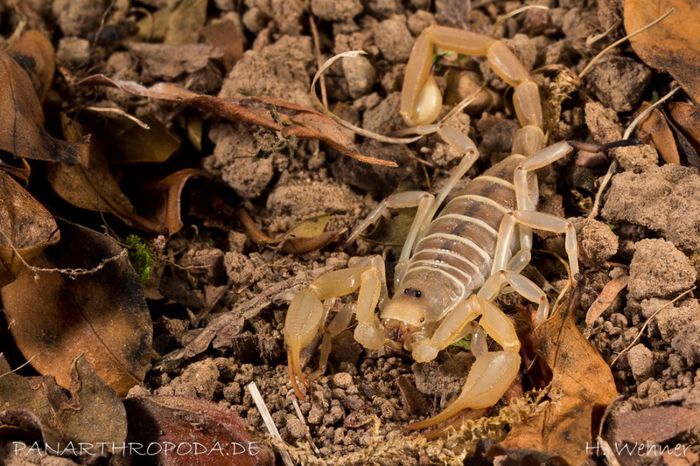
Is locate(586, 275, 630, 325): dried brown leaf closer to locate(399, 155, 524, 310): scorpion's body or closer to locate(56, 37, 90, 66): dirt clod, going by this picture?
locate(399, 155, 524, 310): scorpion's body

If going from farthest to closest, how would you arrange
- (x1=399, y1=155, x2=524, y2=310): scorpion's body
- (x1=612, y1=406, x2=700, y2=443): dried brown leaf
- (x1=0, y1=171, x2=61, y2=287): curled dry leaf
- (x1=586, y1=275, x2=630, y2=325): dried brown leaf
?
1. (x1=399, y1=155, x2=524, y2=310): scorpion's body
2. (x1=586, y1=275, x2=630, y2=325): dried brown leaf
3. (x1=0, y1=171, x2=61, y2=287): curled dry leaf
4. (x1=612, y1=406, x2=700, y2=443): dried brown leaf

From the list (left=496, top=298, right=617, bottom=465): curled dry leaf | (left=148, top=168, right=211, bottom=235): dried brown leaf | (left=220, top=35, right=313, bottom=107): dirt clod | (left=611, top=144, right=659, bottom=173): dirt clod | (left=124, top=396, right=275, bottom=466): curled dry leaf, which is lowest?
(left=124, top=396, right=275, bottom=466): curled dry leaf

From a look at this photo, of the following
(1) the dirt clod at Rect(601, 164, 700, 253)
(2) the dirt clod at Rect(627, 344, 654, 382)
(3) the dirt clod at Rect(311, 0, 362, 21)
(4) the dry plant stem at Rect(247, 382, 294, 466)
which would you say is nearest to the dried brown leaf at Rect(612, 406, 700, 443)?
(2) the dirt clod at Rect(627, 344, 654, 382)

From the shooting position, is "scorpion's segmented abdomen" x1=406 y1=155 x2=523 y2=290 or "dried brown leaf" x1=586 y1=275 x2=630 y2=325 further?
"scorpion's segmented abdomen" x1=406 y1=155 x2=523 y2=290

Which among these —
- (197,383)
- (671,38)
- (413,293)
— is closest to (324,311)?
(413,293)

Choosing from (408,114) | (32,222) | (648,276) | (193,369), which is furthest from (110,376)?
(648,276)

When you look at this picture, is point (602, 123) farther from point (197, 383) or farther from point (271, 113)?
point (197, 383)

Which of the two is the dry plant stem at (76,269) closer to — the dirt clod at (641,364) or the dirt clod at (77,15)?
the dirt clod at (77,15)
